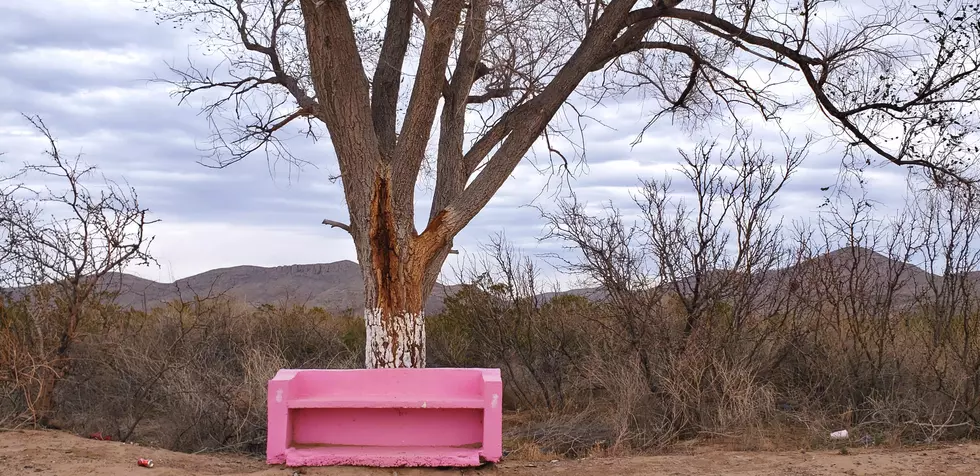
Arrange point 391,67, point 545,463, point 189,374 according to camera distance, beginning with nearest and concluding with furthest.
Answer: point 545,463 → point 391,67 → point 189,374

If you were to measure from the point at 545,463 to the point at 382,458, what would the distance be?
192cm

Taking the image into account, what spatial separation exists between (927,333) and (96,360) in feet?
33.6

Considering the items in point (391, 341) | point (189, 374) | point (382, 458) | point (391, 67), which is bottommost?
point (382, 458)

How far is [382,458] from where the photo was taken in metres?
7.37

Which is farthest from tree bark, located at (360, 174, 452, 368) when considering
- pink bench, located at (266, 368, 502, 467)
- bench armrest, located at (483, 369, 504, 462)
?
bench armrest, located at (483, 369, 504, 462)

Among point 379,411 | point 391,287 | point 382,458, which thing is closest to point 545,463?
point 379,411

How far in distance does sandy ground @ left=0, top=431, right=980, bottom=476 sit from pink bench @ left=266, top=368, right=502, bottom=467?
37cm

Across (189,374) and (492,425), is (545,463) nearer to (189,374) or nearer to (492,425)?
(492,425)

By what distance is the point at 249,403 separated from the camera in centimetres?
1004

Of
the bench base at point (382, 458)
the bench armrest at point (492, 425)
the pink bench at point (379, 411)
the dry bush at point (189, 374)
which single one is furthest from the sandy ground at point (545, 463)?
the dry bush at point (189, 374)

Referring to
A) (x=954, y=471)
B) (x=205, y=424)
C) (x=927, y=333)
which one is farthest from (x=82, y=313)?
(x=927, y=333)

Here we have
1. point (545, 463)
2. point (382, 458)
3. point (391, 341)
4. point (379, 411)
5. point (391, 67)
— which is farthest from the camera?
point (391, 67)

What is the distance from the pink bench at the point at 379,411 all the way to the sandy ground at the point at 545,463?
1.20ft

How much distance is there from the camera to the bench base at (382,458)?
735 centimetres
